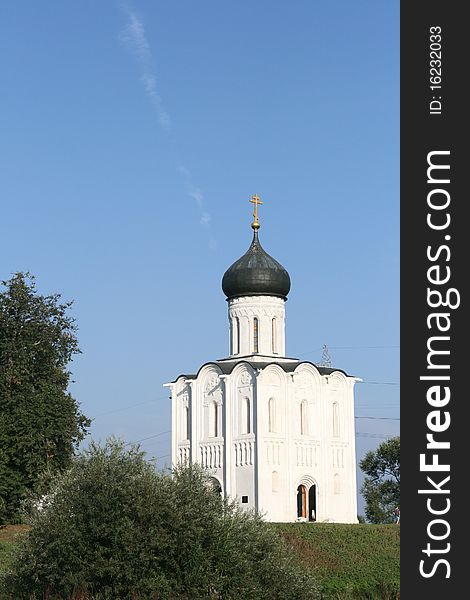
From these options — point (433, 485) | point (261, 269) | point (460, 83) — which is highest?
point (261, 269)

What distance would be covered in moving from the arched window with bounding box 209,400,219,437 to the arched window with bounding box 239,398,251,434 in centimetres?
129

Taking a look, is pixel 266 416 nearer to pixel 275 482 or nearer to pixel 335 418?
pixel 275 482

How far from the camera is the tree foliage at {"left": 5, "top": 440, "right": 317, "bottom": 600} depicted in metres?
18.6

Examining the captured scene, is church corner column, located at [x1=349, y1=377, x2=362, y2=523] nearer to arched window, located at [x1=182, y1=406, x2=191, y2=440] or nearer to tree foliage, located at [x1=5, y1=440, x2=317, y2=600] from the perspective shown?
arched window, located at [x1=182, y1=406, x2=191, y2=440]

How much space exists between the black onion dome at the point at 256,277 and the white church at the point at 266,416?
36mm

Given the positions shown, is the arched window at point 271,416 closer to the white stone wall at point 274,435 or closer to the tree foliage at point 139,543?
the white stone wall at point 274,435

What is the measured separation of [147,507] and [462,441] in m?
10.1

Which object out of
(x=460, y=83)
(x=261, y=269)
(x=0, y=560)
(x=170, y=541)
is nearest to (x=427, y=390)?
(x=460, y=83)

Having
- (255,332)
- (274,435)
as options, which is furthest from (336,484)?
(255,332)

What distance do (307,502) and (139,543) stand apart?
21.7 m

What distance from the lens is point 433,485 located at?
990 cm

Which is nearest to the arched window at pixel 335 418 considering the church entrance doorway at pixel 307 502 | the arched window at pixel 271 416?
the church entrance doorway at pixel 307 502

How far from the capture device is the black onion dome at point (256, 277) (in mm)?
40750

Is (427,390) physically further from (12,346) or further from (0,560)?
(12,346)
